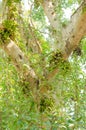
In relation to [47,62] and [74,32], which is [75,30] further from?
[47,62]

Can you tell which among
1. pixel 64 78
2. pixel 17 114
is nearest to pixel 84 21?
pixel 64 78

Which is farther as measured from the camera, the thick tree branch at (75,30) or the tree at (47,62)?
the tree at (47,62)

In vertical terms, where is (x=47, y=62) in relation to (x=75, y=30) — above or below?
below

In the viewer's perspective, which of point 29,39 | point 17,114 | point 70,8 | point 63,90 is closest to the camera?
point 17,114

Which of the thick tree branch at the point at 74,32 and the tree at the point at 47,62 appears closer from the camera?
the thick tree branch at the point at 74,32

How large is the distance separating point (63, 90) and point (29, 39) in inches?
52.9

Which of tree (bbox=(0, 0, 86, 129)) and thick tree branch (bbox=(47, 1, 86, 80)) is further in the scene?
tree (bbox=(0, 0, 86, 129))

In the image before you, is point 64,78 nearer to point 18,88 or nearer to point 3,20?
point 18,88

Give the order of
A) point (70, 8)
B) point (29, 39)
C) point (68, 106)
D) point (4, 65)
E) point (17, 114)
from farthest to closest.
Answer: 1. point (70, 8)
2. point (29, 39)
3. point (4, 65)
4. point (68, 106)
5. point (17, 114)

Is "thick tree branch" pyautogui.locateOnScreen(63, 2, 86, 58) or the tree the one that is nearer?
"thick tree branch" pyautogui.locateOnScreen(63, 2, 86, 58)

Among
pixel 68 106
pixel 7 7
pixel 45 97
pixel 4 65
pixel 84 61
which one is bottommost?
pixel 68 106

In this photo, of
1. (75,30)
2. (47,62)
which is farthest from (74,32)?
(47,62)

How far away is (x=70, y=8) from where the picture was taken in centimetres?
650

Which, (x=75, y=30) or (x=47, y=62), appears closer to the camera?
(x=75, y=30)
